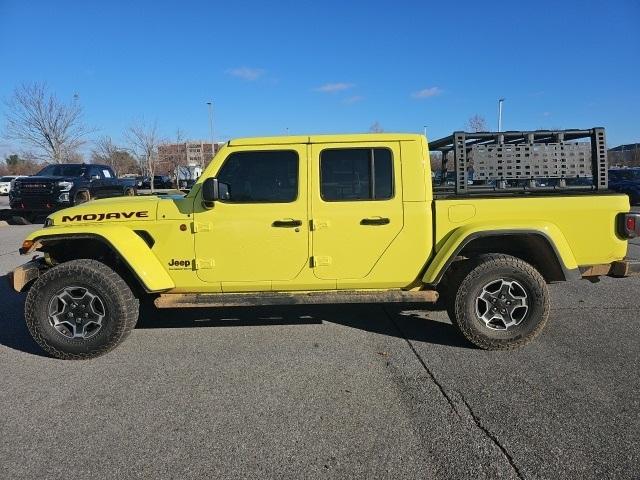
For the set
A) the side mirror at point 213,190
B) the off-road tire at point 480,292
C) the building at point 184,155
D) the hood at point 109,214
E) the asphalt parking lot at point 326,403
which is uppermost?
the building at point 184,155

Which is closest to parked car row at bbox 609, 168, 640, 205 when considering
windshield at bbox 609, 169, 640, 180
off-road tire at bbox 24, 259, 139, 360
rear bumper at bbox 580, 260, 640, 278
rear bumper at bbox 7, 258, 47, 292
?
windshield at bbox 609, 169, 640, 180

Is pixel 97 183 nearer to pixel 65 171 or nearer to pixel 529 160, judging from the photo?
pixel 65 171

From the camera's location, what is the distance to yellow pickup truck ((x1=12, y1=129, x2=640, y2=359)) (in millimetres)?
4102

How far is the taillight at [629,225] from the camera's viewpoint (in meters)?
4.06

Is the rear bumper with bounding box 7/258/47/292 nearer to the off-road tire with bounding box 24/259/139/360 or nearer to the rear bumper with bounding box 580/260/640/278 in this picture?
the off-road tire with bounding box 24/259/139/360

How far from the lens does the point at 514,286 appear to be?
416 cm

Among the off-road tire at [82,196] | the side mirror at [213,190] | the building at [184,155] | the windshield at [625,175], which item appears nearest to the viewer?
the side mirror at [213,190]

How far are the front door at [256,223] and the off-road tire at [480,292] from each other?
147cm

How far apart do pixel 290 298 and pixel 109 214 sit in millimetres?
1823

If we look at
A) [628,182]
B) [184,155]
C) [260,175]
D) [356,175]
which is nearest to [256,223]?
[260,175]

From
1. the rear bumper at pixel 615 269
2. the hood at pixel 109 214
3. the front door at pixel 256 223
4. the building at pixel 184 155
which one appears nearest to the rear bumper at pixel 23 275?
the hood at pixel 109 214

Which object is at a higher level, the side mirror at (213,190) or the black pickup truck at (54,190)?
the black pickup truck at (54,190)

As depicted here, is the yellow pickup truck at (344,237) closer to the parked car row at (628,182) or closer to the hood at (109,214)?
the hood at (109,214)

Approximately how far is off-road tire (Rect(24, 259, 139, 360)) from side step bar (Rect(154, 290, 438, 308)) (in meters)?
0.34
